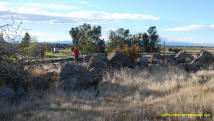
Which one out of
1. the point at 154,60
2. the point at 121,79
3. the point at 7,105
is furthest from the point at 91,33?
the point at 7,105

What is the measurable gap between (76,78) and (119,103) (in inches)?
118

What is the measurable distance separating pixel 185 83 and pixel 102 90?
119 inches

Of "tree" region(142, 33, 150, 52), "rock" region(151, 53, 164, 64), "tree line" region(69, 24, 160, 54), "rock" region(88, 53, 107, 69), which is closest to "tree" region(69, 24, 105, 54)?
"tree line" region(69, 24, 160, 54)

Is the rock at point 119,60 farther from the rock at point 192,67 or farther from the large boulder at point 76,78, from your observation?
the large boulder at point 76,78

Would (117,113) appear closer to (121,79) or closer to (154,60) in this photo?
(121,79)

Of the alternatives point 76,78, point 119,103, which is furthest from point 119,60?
point 119,103

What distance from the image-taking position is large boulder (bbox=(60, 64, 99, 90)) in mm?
9797

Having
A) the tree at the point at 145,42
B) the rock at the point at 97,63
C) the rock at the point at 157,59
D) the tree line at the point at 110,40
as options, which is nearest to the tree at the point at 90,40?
the tree line at the point at 110,40

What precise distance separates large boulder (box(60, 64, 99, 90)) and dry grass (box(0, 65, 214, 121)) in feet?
1.35

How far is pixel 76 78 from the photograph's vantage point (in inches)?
393

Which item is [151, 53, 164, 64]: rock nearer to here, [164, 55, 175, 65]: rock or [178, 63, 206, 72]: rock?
[164, 55, 175, 65]: rock

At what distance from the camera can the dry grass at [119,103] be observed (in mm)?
5688

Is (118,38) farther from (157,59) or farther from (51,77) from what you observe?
(51,77)

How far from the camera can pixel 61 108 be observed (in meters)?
7.04
